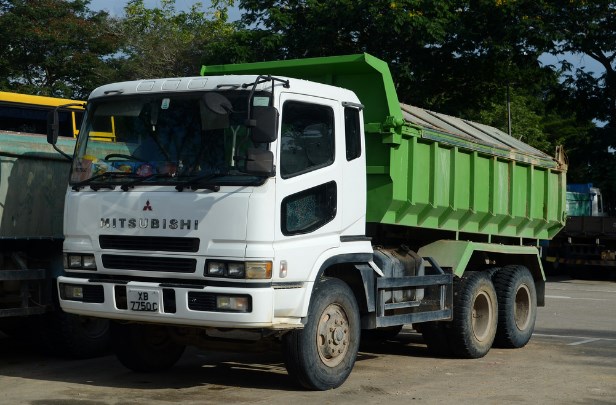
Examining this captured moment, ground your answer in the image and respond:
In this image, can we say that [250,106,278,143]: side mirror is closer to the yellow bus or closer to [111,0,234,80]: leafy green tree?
the yellow bus

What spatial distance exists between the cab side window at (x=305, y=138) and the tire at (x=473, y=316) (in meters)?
3.07

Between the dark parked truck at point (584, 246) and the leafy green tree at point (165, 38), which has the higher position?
the leafy green tree at point (165, 38)

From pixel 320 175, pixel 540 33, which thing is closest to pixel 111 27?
pixel 540 33

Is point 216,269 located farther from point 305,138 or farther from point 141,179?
point 305,138

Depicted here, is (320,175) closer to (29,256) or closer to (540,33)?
(29,256)

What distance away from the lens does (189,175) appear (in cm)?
838

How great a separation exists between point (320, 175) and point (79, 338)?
3.49m

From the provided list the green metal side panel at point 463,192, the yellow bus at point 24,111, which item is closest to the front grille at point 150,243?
the green metal side panel at point 463,192

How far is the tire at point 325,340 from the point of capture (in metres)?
8.55

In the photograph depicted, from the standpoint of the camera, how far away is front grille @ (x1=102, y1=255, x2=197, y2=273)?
27.1ft

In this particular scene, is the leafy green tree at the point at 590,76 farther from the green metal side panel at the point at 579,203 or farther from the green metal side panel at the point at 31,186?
the green metal side panel at the point at 31,186

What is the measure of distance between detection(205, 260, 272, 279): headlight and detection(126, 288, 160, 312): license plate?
532 mm

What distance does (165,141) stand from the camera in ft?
28.3

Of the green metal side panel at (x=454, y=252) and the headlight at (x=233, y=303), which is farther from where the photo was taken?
the green metal side panel at (x=454, y=252)
